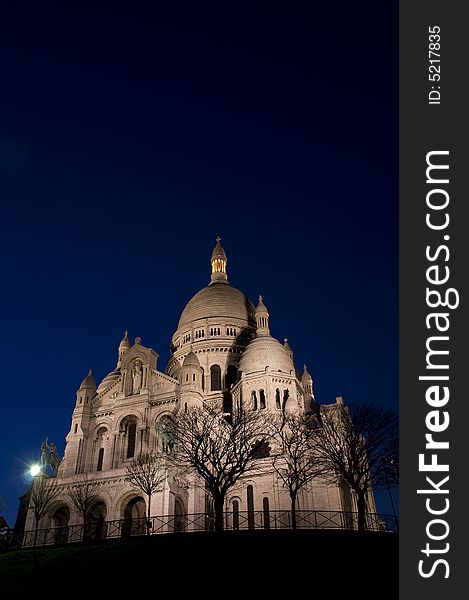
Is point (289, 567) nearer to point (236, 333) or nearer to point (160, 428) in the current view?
point (160, 428)

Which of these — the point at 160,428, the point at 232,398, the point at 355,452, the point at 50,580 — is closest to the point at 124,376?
the point at 160,428

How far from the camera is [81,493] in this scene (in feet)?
165

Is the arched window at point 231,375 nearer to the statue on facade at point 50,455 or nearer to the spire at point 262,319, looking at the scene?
the spire at point 262,319

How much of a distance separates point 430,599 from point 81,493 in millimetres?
42126

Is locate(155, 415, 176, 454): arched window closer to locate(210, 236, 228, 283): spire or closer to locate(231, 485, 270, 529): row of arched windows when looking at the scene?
locate(231, 485, 270, 529): row of arched windows

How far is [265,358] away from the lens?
65312 millimetres

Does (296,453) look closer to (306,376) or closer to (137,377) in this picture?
(137,377)

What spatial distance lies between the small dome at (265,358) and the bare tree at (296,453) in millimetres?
7961

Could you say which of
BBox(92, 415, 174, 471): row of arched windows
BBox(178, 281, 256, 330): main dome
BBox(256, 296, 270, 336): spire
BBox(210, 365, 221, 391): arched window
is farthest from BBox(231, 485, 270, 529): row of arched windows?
BBox(178, 281, 256, 330): main dome

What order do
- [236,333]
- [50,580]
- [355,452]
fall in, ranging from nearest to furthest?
[50,580], [355,452], [236,333]

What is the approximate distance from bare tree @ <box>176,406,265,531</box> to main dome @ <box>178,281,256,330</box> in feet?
84.0

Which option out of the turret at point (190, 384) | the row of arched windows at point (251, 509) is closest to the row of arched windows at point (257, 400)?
the turret at point (190, 384)

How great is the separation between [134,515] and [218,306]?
37698 mm

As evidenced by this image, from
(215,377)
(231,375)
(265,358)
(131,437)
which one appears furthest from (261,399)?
(131,437)
